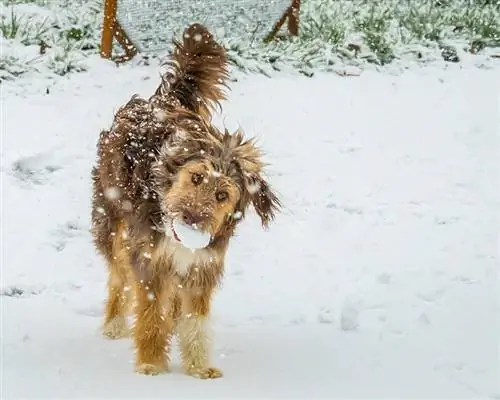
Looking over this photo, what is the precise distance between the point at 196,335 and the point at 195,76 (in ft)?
5.27

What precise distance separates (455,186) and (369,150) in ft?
3.58

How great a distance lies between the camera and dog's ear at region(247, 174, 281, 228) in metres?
4.67

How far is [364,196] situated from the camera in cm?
827

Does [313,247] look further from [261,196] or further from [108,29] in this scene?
[108,29]

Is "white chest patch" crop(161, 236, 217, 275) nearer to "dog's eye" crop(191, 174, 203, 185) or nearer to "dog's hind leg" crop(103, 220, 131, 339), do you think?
"dog's eye" crop(191, 174, 203, 185)

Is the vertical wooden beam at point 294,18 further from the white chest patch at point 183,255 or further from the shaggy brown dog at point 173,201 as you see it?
the white chest patch at point 183,255

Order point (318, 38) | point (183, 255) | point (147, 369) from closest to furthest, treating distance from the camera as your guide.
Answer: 1. point (183, 255)
2. point (147, 369)
3. point (318, 38)

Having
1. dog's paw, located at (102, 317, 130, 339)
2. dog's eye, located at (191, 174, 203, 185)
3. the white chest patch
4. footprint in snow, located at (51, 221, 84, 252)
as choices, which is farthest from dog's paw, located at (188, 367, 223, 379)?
footprint in snow, located at (51, 221, 84, 252)

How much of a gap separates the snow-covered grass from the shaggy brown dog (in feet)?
16.8

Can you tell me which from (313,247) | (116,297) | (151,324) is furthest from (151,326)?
(313,247)

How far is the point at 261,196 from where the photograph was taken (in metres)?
4.81

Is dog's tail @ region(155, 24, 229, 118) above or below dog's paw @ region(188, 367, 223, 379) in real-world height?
above

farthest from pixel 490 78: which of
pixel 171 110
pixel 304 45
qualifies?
pixel 171 110

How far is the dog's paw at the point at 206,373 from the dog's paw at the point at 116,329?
2.47 ft
